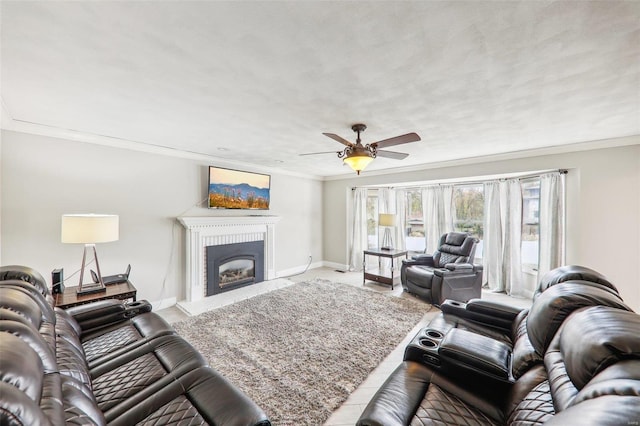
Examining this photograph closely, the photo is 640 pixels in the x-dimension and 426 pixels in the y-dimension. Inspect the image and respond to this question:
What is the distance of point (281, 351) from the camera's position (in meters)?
2.55

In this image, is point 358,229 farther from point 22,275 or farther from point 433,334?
point 22,275

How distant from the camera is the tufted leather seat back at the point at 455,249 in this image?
4.11 metres

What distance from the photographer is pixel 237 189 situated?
179 inches

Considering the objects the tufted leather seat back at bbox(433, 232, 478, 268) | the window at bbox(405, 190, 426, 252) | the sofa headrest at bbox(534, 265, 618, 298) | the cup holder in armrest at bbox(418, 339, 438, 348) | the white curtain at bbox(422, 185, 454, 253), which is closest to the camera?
the sofa headrest at bbox(534, 265, 618, 298)

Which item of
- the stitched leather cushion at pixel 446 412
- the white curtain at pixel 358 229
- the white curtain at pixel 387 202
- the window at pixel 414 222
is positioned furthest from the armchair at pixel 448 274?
the stitched leather cushion at pixel 446 412

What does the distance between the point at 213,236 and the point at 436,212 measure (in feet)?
14.8

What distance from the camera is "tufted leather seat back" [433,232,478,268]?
4.11m

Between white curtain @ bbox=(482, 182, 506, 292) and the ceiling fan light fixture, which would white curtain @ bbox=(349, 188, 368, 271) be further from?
the ceiling fan light fixture

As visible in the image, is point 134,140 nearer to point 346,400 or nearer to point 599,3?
point 346,400

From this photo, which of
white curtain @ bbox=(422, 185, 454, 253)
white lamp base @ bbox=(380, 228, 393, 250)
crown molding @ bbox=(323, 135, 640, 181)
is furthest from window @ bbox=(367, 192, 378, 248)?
white curtain @ bbox=(422, 185, 454, 253)

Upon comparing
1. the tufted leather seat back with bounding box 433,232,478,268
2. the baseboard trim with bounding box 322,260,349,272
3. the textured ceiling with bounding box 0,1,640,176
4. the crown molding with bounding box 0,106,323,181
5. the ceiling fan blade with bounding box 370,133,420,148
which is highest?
the textured ceiling with bounding box 0,1,640,176

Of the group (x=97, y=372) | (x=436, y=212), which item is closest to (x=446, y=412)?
(x=97, y=372)

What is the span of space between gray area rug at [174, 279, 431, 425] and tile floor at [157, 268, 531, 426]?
0.06 metres

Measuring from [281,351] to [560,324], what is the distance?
2241mm
